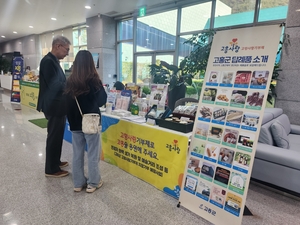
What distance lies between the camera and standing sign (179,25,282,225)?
1.44 metres

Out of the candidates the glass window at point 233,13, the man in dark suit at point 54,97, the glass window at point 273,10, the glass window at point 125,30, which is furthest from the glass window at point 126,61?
the man in dark suit at point 54,97

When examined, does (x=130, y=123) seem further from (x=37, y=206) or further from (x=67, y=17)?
(x=67, y=17)

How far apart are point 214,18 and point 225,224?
5772 mm

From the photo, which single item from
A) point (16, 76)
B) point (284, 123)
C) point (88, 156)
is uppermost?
point (16, 76)

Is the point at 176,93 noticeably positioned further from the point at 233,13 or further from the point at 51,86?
the point at 233,13

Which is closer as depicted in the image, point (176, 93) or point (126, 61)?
Result: point (176, 93)

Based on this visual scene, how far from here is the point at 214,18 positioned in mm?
5762

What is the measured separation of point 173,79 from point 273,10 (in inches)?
142

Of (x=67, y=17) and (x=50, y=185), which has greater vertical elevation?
(x=67, y=17)

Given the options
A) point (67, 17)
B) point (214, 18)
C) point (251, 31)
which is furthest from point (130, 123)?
point (67, 17)

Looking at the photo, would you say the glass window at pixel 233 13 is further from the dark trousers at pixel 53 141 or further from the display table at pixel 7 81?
the display table at pixel 7 81

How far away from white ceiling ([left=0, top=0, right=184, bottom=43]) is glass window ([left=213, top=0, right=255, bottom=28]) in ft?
5.38

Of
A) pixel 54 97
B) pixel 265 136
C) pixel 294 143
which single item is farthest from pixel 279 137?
pixel 54 97

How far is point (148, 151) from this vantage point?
2229mm
